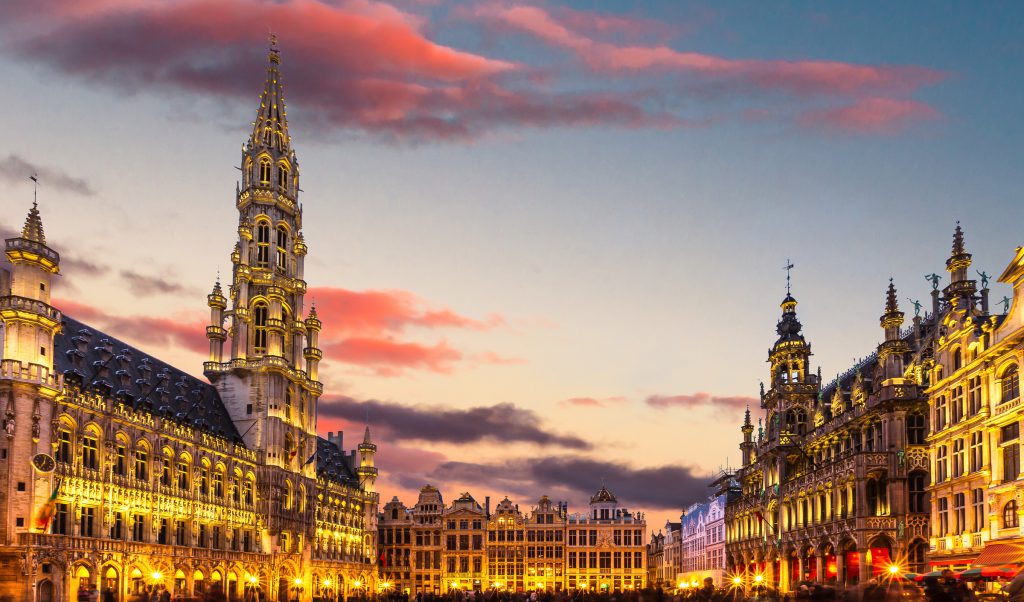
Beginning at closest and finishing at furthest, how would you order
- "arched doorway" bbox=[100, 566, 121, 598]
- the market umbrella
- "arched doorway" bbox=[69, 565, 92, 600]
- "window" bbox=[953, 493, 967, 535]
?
1. the market umbrella
2. "window" bbox=[953, 493, 967, 535]
3. "arched doorway" bbox=[69, 565, 92, 600]
4. "arched doorway" bbox=[100, 566, 121, 598]

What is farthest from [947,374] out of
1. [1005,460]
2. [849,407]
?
[849,407]

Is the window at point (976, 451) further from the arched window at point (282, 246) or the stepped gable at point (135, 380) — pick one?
the arched window at point (282, 246)

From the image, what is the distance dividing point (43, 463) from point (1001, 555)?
5487cm

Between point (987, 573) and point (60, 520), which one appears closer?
point (987, 573)

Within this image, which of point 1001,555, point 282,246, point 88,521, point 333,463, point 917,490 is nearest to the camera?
point 1001,555

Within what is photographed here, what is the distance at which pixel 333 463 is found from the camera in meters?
146

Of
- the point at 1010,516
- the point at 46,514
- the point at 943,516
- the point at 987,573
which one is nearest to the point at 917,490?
the point at 943,516

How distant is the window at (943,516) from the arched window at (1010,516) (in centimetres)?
705

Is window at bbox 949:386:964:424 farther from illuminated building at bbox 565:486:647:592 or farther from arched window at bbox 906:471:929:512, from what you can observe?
illuminated building at bbox 565:486:647:592

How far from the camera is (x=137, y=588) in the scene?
255 ft

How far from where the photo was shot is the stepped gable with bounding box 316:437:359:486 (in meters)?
137

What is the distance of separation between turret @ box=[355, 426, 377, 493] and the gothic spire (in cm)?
4809

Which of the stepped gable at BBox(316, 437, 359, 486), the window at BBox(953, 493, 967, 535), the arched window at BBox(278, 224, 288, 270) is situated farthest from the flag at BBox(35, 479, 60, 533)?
the stepped gable at BBox(316, 437, 359, 486)

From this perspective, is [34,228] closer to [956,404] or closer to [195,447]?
[195,447]
